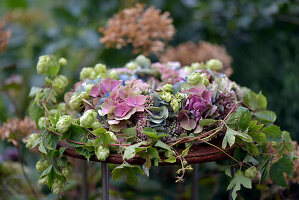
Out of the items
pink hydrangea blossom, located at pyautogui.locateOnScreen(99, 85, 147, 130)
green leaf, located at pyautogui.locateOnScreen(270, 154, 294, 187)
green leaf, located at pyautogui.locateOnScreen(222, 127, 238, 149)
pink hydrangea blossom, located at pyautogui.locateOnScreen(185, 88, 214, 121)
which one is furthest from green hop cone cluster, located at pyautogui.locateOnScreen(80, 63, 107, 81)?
green leaf, located at pyautogui.locateOnScreen(270, 154, 294, 187)

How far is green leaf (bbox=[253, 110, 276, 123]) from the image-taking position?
37.4 inches

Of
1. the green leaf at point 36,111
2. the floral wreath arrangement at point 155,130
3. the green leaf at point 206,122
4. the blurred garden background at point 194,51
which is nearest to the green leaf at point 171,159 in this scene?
the floral wreath arrangement at point 155,130

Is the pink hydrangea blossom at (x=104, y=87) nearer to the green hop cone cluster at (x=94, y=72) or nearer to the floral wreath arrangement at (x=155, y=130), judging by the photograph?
the floral wreath arrangement at (x=155, y=130)

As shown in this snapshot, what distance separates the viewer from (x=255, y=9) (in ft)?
5.66

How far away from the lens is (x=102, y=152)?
2.46 feet

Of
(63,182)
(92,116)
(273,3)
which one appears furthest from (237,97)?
(273,3)

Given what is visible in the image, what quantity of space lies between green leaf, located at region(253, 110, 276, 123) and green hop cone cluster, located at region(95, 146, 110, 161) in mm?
480

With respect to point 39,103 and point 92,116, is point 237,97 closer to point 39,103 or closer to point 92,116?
point 92,116

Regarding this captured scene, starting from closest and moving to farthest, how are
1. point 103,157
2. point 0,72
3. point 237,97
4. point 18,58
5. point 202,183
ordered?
point 103,157 → point 237,97 → point 202,183 → point 0,72 → point 18,58

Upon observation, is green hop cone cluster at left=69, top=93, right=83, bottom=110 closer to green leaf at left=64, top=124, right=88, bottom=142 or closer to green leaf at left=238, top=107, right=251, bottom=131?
green leaf at left=64, top=124, right=88, bottom=142

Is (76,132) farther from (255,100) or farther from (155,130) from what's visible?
(255,100)

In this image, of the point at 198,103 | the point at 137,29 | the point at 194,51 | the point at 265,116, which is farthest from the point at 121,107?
the point at 194,51

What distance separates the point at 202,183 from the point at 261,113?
30.5 inches

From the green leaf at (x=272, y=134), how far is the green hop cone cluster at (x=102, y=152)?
416mm
